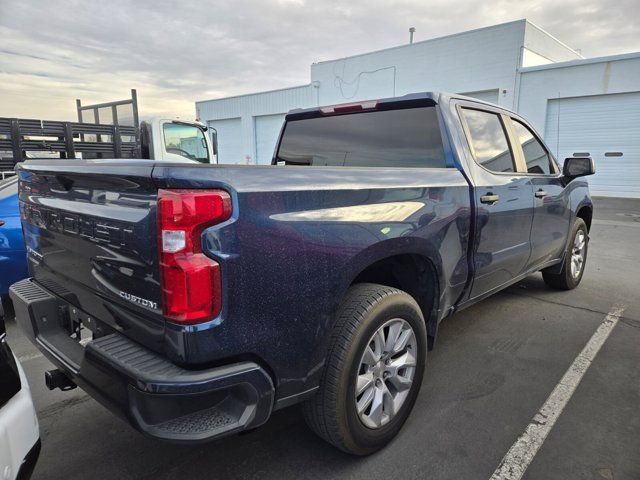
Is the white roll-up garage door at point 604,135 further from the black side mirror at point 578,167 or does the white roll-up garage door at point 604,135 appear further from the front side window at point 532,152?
the front side window at point 532,152

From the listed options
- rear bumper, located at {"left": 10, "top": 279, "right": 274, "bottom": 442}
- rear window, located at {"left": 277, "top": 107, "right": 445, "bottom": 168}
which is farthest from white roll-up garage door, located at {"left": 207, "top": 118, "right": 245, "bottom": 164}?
rear bumper, located at {"left": 10, "top": 279, "right": 274, "bottom": 442}

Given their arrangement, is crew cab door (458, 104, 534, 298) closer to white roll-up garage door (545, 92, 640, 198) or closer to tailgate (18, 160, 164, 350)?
tailgate (18, 160, 164, 350)

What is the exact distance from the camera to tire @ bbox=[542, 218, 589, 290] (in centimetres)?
492

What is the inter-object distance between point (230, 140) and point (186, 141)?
18679 millimetres

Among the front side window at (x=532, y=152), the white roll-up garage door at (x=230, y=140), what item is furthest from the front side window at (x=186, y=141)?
the white roll-up garage door at (x=230, y=140)

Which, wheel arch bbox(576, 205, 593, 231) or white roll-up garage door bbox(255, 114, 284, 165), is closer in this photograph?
wheel arch bbox(576, 205, 593, 231)

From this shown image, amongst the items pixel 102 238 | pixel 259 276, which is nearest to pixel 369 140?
pixel 259 276

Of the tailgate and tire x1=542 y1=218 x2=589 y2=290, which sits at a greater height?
the tailgate

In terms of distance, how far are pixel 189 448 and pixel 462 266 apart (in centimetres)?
199

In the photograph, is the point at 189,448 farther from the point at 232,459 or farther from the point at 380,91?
the point at 380,91

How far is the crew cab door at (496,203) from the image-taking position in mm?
3080

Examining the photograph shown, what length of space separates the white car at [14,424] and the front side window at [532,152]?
3.87 meters

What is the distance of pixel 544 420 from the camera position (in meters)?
2.68

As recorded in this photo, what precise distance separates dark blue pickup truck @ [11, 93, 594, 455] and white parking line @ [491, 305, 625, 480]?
22.6 inches
